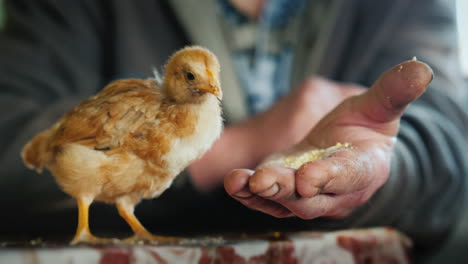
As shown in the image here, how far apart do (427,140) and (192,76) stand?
1.72 ft

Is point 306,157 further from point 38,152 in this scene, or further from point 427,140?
point 427,140

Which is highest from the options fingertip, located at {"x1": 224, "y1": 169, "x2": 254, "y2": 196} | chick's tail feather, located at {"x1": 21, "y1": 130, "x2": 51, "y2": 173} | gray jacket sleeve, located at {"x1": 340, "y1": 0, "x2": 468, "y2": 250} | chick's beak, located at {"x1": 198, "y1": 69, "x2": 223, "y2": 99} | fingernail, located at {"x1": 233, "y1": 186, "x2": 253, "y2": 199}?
chick's beak, located at {"x1": 198, "y1": 69, "x2": 223, "y2": 99}

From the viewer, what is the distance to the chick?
0.35 metres

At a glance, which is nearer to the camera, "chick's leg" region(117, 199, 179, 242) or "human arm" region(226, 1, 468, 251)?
"chick's leg" region(117, 199, 179, 242)

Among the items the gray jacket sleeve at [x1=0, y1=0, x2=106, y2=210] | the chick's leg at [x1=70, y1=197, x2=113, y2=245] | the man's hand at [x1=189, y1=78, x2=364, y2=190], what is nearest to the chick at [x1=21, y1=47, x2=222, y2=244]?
the chick's leg at [x1=70, y1=197, x2=113, y2=245]

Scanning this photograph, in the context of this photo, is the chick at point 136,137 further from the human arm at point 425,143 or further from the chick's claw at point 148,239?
the human arm at point 425,143

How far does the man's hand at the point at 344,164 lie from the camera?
319mm

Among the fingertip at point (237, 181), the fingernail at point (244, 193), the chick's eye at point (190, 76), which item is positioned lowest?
the fingernail at point (244, 193)

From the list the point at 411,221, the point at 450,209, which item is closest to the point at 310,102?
the point at 411,221

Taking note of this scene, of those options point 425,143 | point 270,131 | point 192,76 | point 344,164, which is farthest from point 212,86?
point 425,143

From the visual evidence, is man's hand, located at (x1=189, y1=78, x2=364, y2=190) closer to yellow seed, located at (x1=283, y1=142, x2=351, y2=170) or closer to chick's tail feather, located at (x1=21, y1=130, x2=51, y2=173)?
yellow seed, located at (x1=283, y1=142, x2=351, y2=170)

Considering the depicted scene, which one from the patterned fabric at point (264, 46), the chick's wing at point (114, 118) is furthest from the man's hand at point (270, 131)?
the chick's wing at point (114, 118)

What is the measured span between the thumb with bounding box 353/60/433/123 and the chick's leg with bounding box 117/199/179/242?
0.23m

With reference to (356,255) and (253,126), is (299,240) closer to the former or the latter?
(356,255)
